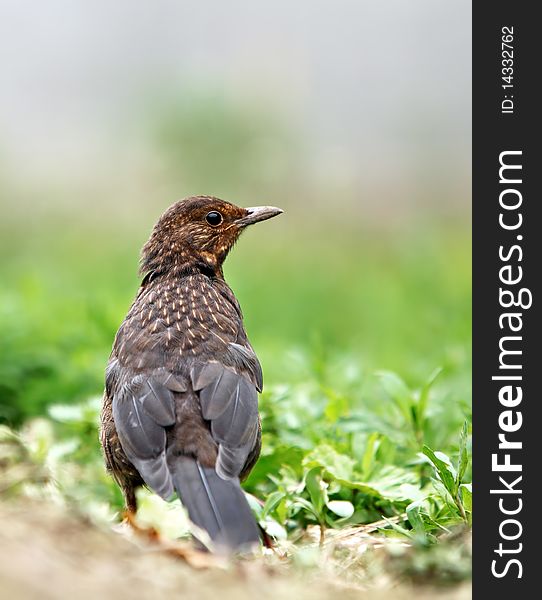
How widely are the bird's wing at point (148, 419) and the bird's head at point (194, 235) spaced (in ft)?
3.56

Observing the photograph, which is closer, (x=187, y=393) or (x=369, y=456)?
(x=187, y=393)

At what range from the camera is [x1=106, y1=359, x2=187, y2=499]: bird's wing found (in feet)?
15.8

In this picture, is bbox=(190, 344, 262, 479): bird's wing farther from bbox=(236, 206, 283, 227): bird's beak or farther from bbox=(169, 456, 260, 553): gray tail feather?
bbox=(236, 206, 283, 227): bird's beak

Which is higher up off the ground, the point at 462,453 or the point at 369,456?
the point at 369,456

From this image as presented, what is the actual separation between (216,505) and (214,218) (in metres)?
2.40

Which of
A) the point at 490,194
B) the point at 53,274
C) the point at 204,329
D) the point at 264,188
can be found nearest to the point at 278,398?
the point at 204,329

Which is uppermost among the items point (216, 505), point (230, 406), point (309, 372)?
point (309, 372)

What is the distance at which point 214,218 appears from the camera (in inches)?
259

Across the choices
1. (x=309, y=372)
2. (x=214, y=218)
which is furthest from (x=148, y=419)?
(x=309, y=372)

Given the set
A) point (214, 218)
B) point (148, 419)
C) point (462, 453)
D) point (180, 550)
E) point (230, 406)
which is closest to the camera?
point (180, 550)

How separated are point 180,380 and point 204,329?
0.46m

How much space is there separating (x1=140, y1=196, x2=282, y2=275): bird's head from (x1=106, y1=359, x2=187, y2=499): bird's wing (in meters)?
1.09

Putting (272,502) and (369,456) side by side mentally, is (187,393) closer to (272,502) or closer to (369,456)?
(272,502)

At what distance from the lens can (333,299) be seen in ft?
42.9
